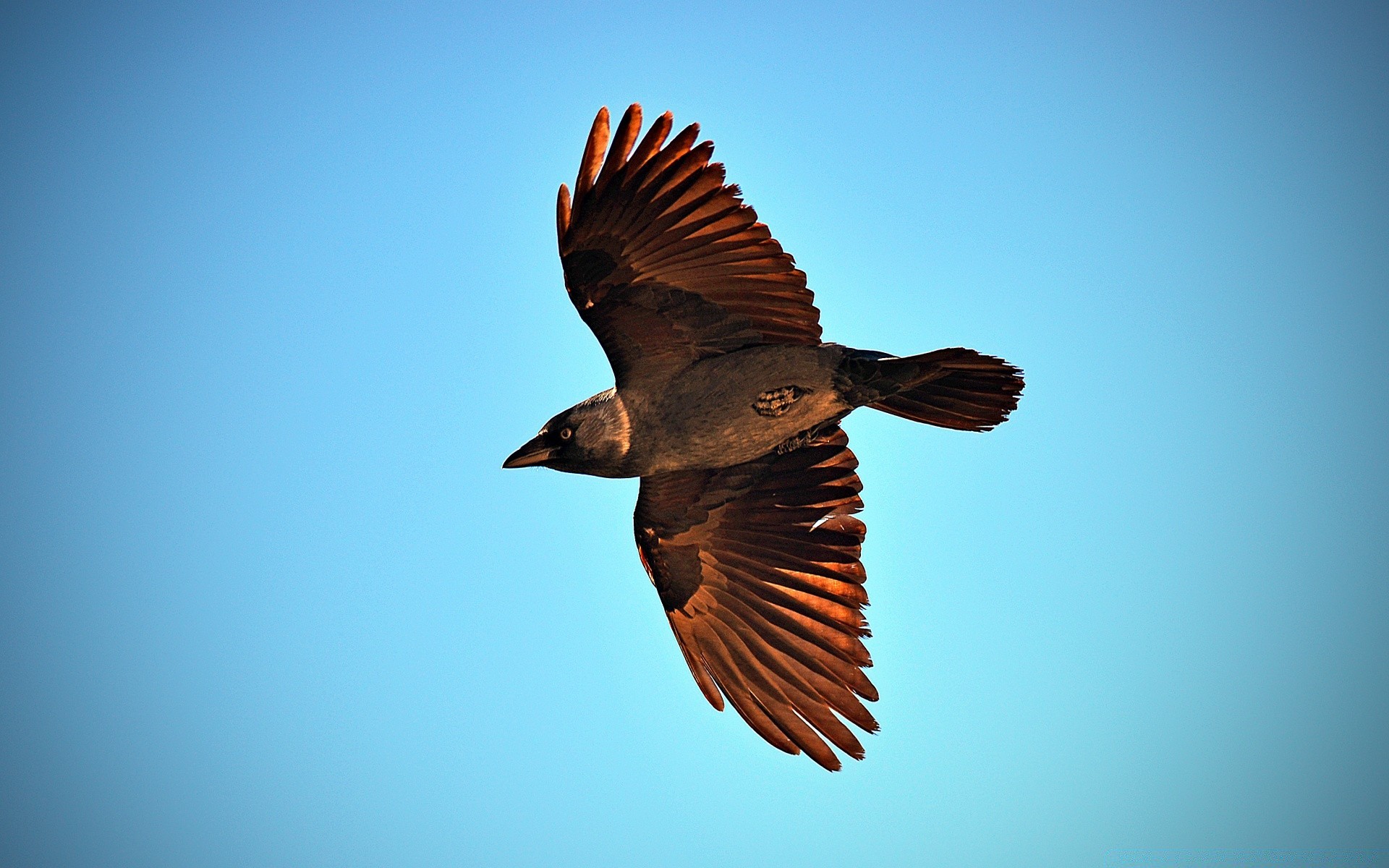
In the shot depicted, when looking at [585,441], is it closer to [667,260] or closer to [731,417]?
[731,417]

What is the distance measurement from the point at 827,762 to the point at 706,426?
6.13ft

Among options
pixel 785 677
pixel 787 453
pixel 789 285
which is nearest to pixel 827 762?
pixel 785 677

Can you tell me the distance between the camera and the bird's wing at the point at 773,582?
20.4ft

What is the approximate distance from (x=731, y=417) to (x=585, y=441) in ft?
2.51

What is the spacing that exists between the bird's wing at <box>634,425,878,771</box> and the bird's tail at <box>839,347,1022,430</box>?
1.96 feet

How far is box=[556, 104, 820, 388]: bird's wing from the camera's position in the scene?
16.5 feet

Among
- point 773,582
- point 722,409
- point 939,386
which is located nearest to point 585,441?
point 722,409

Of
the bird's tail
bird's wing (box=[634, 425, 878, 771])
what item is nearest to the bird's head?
bird's wing (box=[634, 425, 878, 771])

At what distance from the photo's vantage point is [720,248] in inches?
210

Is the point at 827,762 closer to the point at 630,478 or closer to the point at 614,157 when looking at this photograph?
the point at 630,478

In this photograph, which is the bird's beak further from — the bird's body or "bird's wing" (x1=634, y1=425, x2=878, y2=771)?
"bird's wing" (x1=634, y1=425, x2=878, y2=771)

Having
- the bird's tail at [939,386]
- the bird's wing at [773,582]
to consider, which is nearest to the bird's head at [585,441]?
the bird's wing at [773,582]

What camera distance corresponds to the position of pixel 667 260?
5.39 m

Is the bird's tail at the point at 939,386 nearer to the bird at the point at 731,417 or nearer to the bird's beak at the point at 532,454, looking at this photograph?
the bird at the point at 731,417
